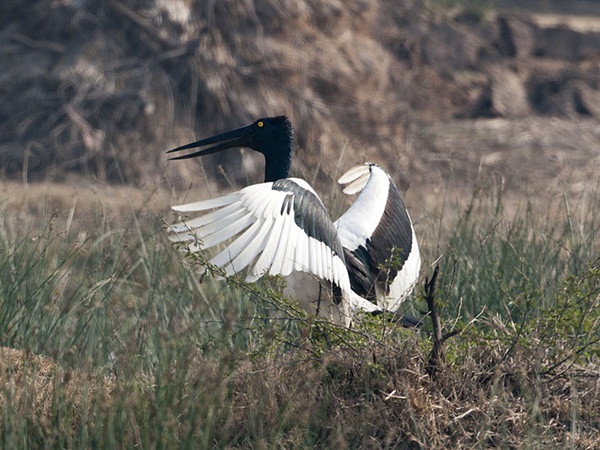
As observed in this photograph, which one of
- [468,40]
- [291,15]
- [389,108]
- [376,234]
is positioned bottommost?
[468,40]

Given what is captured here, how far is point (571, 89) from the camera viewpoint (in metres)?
12.5

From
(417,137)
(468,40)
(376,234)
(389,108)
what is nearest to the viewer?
(376,234)

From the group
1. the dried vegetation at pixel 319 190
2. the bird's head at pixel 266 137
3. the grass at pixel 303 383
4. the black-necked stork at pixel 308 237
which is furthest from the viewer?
the bird's head at pixel 266 137

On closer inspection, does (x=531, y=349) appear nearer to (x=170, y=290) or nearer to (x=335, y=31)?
(x=170, y=290)

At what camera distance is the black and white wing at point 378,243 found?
4641 mm

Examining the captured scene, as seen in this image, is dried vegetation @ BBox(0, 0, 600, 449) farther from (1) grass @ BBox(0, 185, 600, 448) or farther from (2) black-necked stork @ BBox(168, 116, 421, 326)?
(2) black-necked stork @ BBox(168, 116, 421, 326)

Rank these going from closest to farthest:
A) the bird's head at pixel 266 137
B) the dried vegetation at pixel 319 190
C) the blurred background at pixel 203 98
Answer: the dried vegetation at pixel 319 190
the bird's head at pixel 266 137
the blurred background at pixel 203 98

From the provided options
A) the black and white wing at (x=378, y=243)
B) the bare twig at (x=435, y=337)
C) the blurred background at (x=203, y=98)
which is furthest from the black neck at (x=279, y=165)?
the blurred background at (x=203, y=98)

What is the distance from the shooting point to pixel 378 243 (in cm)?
485

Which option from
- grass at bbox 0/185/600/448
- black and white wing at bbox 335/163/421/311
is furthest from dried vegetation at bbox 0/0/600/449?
black and white wing at bbox 335/163/421/311

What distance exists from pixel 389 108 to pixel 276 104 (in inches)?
45.8

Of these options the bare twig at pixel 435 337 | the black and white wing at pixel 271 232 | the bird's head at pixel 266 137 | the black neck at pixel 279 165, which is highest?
the black and white wing at pixel 271 232

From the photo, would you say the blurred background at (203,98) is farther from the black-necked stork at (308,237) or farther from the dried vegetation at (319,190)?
the black-necked stork at (308,237)

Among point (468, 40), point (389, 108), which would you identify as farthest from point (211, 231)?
point (468, 40)
